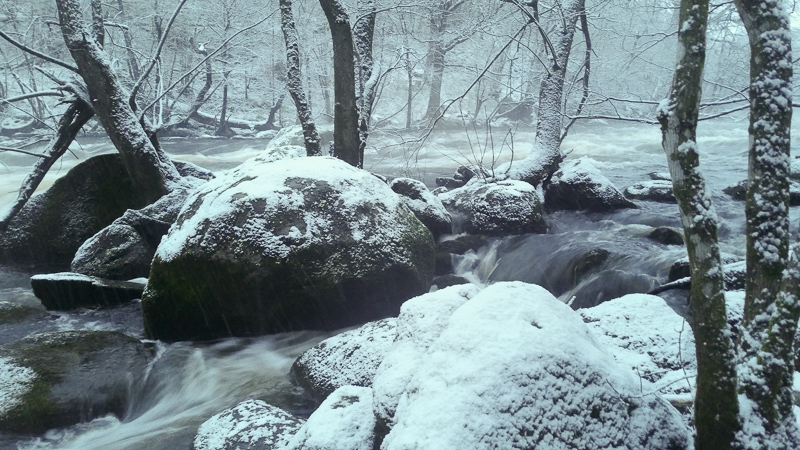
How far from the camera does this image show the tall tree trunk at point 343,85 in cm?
702

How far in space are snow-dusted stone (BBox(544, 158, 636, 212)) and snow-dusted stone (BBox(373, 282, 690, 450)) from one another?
6207 mm

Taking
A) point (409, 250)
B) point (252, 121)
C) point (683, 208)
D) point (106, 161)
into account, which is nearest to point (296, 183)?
point (409, 250)

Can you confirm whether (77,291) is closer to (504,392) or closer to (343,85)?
(343,85)

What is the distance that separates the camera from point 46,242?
7.22m

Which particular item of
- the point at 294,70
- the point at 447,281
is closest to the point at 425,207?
the point at 447,281

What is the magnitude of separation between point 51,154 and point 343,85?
14.2 feet

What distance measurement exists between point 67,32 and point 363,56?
4.36 meters

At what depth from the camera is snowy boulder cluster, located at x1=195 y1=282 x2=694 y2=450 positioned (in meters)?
1.89

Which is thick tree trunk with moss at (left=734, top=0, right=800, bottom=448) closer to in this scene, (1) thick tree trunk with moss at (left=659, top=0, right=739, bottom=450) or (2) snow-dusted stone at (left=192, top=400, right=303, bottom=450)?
(1) thick tree trunk with moss at (left=659, top=0, right=739, bottom=450)

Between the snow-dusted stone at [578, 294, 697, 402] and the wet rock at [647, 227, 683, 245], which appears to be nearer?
the snow-dusted stone at [578, 294, 697, 402]

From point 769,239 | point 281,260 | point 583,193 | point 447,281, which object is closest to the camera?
Result: point 769,239

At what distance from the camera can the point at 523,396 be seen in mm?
1956

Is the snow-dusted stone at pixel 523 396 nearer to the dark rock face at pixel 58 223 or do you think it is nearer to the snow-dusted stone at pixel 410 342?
the snow-dusted stone at pixel 410 342

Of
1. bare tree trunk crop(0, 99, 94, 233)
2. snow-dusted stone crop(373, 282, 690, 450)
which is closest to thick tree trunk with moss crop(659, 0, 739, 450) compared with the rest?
snow-dusted stone crop(373, 282, 690, 450)
